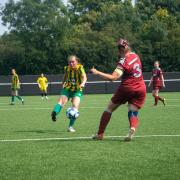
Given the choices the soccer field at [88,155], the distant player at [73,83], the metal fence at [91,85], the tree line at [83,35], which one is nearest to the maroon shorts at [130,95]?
the soccer field at [88,155]

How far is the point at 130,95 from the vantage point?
10414 millimetres

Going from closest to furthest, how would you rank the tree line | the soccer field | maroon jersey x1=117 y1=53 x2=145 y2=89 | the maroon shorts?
1. the soccer field
2. maroon jersey x1=117 y1=53 x2=145 y2=89
3. the maroon shorts
4. the tree line

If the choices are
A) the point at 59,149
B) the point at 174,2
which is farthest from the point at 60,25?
the point at 59,149

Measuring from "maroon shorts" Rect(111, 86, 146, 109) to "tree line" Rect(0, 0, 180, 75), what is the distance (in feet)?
156

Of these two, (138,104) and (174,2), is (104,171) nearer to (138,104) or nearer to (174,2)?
(138,104)

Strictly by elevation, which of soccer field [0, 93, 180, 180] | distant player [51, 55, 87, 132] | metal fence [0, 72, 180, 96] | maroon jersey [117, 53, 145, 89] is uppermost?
Result: maroon jersey [117, 53, 145, 89]

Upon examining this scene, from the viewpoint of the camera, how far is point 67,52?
207 feet

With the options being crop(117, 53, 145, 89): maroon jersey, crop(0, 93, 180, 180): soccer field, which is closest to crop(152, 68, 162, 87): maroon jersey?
crop(0, 93, 180, 180): soccer field

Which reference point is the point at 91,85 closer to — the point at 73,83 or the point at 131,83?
the point at 73,83

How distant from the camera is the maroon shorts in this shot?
1038 centimetres

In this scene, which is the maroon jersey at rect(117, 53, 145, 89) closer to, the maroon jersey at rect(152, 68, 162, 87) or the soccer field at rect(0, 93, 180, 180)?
the soccer field at rect(0, 93, 180, 180)

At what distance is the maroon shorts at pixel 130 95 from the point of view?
1038 cm

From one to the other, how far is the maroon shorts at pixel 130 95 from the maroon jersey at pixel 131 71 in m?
0.07

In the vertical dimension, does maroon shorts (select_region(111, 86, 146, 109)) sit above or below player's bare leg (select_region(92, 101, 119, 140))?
above
